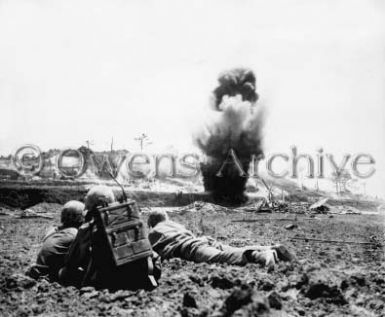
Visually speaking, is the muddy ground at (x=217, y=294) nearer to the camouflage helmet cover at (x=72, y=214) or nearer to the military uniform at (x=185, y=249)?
the military uniform at (x=185, y=249)

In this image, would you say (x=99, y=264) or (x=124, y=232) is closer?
(x=124, y=232)

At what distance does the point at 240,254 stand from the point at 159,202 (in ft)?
97.2

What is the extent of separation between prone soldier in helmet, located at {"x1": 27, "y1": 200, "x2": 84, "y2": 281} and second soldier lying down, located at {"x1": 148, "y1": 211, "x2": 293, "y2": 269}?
1327 mm

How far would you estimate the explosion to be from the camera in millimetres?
39094

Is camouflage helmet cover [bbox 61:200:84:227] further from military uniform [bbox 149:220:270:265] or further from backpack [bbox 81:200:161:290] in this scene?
military uniform [bbox 149:220:270:265]

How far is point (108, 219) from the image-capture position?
5117 millimetres

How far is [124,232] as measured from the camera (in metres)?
5.20

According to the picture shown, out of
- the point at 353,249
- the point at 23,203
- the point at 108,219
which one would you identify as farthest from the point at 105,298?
the point at 23,203

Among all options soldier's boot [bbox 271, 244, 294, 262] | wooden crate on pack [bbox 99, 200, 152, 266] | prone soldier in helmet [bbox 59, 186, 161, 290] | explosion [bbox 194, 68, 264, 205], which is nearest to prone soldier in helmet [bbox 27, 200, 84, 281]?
prone soldier in helmet [bbox 59, 186, 161, 290]

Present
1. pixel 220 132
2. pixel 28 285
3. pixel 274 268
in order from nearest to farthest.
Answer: pixel 28 285 < pixel 274 268 < pixel 220 132

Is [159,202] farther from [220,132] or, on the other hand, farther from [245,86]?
[245,86]

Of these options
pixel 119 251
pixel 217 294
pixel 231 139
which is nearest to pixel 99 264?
pixel 119 251

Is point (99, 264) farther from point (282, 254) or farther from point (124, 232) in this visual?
point (282, 254)

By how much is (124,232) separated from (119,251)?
0.75 feet
